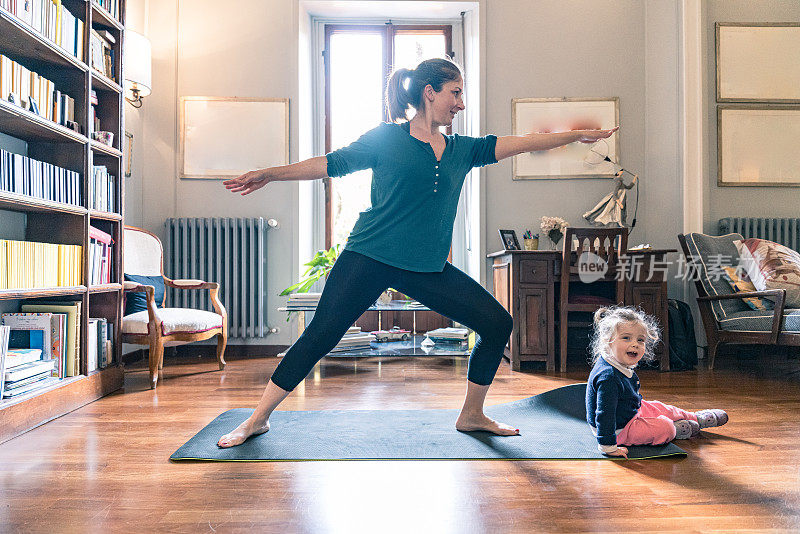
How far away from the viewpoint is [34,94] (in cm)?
251

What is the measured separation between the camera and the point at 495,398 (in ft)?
9.69

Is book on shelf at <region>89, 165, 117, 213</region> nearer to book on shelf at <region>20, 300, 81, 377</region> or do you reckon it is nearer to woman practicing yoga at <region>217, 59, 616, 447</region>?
book on shelf at <region>20, 300, 81, 377</region>

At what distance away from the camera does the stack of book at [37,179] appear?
230 cm

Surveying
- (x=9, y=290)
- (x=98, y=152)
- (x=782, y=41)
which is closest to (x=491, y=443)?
(x=9, y=290)

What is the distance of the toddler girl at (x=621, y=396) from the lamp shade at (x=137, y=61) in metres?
3.56

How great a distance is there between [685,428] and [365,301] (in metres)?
1.25

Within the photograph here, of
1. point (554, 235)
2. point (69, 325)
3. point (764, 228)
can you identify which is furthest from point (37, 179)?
point (764, 228)

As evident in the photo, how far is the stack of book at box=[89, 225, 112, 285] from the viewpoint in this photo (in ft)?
9.52

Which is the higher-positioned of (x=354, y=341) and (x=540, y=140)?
(x=540, y=140)

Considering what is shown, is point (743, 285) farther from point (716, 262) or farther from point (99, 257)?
point (99, 257)

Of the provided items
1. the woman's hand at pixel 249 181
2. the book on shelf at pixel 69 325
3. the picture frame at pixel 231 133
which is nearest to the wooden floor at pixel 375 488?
the book on shelf at pixel 69 325

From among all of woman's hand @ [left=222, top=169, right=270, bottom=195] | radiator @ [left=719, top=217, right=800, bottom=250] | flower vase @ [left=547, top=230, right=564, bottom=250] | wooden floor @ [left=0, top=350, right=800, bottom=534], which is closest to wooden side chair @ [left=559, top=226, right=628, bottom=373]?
flower vase @ [left=547, top=230, right=564, bottom=250]

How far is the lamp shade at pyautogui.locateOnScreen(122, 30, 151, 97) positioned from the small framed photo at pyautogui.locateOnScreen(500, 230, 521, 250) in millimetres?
2792

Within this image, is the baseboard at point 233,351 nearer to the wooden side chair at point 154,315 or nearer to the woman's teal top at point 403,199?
the wooden side chair at point 154,315
